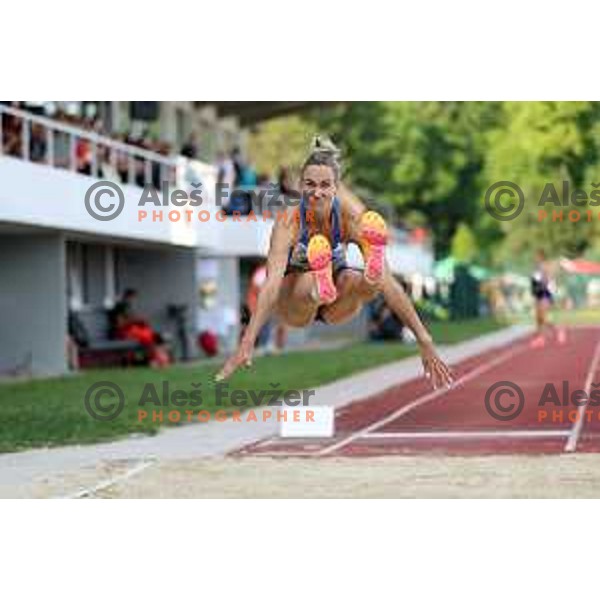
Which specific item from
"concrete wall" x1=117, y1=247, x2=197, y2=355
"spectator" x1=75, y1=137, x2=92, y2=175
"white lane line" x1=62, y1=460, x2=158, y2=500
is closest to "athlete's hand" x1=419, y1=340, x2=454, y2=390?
"white lane line" x1=62, y1=460, x2=158, y2=500

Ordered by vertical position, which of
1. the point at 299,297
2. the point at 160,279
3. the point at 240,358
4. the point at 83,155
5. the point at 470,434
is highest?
the point at 83,155

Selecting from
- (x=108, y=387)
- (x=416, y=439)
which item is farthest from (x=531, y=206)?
(x=416, y=439)

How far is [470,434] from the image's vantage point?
15.5 metres

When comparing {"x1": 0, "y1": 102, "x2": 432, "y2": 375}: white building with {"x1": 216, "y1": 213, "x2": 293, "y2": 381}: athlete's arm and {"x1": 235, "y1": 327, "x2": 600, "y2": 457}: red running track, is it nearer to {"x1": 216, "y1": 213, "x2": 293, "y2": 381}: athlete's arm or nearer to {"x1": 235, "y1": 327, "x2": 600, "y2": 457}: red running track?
{"x1": 235, "y1": 327, "x2": 600, "y2": 457}: red running track

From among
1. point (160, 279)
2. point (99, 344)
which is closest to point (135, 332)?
point (99, 344)

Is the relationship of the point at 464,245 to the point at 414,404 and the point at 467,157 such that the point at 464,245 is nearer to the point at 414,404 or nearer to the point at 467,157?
the point at 467,157

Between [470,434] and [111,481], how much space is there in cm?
488

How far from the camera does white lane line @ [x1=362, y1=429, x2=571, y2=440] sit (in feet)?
49.8

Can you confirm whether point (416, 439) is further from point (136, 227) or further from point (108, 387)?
point (136, 227)

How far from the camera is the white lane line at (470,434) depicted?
49.8 ft

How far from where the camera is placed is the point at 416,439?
15.1 m

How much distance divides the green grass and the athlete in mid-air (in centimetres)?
501
